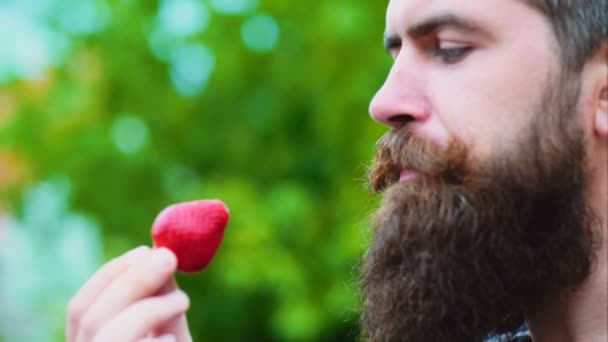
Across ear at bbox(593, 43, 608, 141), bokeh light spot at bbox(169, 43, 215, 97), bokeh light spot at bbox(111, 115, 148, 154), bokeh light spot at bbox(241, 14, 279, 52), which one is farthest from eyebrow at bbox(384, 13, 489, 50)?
bokeh light spot at bbox(111, 115, 148, 154)

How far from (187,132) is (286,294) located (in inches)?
46.8

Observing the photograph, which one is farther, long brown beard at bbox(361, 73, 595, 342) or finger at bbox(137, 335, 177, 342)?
long brown beard at bbox(361, 73, 595, 342)

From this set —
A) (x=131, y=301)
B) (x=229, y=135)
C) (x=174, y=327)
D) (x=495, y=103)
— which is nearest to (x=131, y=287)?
(x=131, y=301)

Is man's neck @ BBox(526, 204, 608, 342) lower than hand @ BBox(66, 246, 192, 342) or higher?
lower

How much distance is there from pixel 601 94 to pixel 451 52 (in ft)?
0.94

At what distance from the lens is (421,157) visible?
6.39 feet

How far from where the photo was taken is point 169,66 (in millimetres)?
5707

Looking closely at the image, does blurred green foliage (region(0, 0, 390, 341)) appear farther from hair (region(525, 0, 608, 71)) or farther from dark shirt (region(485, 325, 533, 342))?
hair (region(525, 0, 608, 71))

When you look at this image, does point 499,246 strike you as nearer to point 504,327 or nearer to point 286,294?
point 504,327

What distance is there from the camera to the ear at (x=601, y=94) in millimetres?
1950

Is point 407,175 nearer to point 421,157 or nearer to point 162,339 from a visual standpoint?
point 421,157

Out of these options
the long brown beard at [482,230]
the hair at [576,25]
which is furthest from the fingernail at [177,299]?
the hair at [576,25]

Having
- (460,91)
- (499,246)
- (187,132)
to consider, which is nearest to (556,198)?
(499,246)

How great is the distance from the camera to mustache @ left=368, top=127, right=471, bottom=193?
192 centimetres
